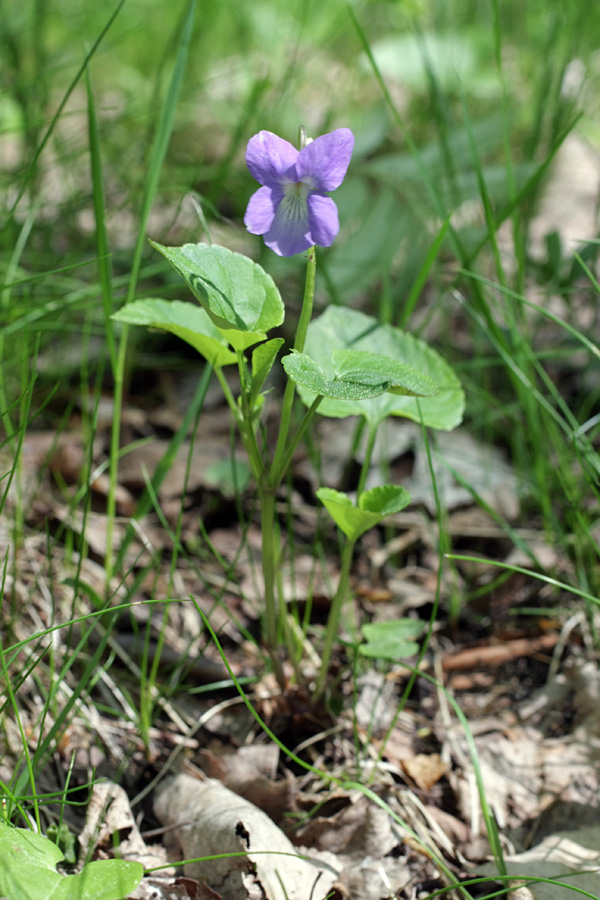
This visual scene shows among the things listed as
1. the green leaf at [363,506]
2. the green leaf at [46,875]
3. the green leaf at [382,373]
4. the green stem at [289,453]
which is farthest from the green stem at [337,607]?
the green leaf at [46,875]

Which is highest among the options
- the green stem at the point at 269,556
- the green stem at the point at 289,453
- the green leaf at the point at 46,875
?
the green stem at the point at 289,453

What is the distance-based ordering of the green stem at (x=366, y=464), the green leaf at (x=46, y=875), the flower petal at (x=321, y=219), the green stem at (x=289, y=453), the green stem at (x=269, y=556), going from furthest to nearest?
the green stem at (x=366, y=464)
the green stem at (x=269, y=556)
the green stem at (x=289, y=453)
the flower petal at (x=321, y=219)
the green leaf at (x=46, y=875)

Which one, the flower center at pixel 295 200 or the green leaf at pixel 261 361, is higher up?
the flower center at pixel 295 200

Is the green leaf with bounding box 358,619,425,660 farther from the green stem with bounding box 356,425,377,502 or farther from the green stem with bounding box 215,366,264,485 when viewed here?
the green stem with bounding box 215,366,264,485

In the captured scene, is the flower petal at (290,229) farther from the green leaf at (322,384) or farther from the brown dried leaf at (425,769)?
the brown dried leaf at (425,769)

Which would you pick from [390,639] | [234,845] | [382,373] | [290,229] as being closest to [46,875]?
[234,845]

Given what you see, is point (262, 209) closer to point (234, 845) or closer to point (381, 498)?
point (381, 498)
